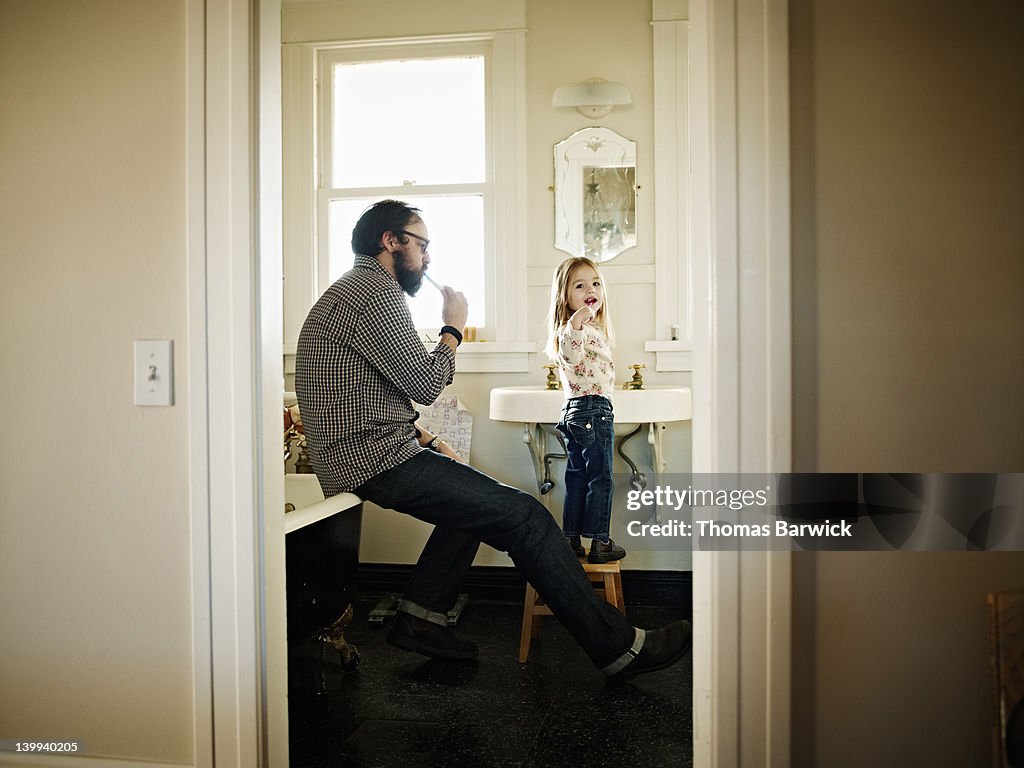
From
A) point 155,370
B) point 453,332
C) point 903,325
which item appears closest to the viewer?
point 903,325

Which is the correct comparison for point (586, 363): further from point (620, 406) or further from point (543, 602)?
point (543, 602)

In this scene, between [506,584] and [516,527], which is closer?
[516,527]

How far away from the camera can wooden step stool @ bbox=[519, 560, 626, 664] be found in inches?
97.7

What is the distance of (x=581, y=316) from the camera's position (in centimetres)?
277

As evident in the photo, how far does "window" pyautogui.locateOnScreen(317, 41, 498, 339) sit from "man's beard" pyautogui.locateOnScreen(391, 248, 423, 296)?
848 mm

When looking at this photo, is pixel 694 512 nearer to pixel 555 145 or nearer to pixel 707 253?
pixel 707 253

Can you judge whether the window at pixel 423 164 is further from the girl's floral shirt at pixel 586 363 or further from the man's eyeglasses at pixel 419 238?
the man's eyeglasses at pixel 419 238

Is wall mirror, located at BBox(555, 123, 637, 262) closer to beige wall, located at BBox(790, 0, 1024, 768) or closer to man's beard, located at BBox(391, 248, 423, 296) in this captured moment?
man's beard, located at BBox(391, 248, 423, 296)

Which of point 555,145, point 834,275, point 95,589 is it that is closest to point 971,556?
point 834,275

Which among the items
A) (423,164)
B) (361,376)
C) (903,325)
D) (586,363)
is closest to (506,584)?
(586,363)

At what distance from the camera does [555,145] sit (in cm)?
319

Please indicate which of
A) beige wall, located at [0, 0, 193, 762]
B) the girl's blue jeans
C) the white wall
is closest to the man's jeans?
the girl's blue jeans

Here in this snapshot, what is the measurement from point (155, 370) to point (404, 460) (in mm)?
914

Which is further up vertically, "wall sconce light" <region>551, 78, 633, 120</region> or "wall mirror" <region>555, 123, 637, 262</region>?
"wall sconce light" <region>551, 78, 633, 120</region>
